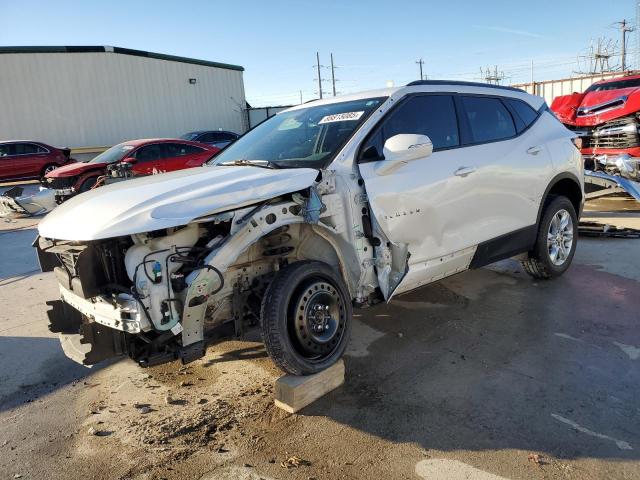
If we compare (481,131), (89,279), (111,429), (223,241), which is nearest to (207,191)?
(223,241)

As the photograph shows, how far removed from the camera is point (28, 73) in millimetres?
23844

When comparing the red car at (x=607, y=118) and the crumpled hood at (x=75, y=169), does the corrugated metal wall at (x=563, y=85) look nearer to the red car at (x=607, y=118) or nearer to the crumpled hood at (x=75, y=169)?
the red car at (x=607, y=118)

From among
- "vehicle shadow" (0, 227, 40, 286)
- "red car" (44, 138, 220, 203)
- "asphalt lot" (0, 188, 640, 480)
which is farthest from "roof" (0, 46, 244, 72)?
"asphalt lot" (0, 188, 640, 480)

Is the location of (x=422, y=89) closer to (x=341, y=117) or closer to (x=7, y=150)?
(x=341, y=117)

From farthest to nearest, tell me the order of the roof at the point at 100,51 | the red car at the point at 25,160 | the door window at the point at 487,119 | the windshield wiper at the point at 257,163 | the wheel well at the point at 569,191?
1. the roof at the point at 100,51
2. the red car at the point at 25,160
3. the wheel well at the point at 569,191
4. the door window at the point at 487,119
5. the windshield wiper at the point at 257,163

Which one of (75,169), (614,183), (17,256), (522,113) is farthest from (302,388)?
(75,169)

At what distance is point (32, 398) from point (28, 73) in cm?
2511

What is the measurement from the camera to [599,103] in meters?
10.5

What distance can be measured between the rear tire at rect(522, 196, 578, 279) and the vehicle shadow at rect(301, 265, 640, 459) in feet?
0.65

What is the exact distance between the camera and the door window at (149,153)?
1282 cm

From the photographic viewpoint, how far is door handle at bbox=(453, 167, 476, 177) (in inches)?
160

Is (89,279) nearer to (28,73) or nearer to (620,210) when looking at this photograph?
(620,210)

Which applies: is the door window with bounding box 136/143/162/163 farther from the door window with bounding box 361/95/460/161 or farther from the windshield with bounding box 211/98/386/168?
the door window with bounding box 361/95/460/161

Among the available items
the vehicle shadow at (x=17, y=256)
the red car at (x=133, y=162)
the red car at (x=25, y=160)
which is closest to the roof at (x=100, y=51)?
the red car at (x=25, y=160)
